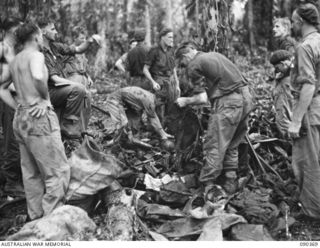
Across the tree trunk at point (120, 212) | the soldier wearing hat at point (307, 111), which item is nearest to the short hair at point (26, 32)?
the tree trunk at point (120, 212)

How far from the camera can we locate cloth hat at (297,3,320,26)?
4715 mm

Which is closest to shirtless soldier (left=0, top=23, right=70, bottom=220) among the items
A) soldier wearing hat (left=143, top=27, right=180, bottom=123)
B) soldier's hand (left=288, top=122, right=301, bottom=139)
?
soldier's hand (left=288, top=122, right=301, bottom=139)

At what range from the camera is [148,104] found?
22.4 ft

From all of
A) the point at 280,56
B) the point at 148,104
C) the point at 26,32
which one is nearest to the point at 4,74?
the point at 26,32

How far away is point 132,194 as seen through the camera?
517 centimetres

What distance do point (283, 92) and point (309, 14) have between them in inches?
82.9

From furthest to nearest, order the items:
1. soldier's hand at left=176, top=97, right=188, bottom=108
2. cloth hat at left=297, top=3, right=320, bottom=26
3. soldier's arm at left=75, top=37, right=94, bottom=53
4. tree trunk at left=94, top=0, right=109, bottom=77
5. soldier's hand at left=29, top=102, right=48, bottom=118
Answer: tree trunk at left=94, top=0, right=109, bottom=77
soldier's arm at left=75, top=37, right=94, bottom=53
soldier's hand at left=176, top=97, right=188, bottom=108
cloth hat at left=297, top=3, right=320, bottom=26
soldier's hand at left=29, top=102, right=48, bottom=118

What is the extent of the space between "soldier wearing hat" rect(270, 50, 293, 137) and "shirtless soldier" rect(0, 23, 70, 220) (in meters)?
3.43

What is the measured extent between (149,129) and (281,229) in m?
3.02

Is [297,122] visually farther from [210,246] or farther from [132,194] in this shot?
[132,194]

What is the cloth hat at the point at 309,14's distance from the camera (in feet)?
15.5

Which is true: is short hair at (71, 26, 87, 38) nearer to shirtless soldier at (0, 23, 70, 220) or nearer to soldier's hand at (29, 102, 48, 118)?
shirtless soldier at (0, 23, 70, 220)

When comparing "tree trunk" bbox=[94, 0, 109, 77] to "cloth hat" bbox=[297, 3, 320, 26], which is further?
"tree trunk" bbox=[94, 0, 109, 77]

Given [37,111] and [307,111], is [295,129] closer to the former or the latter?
[307,111]
